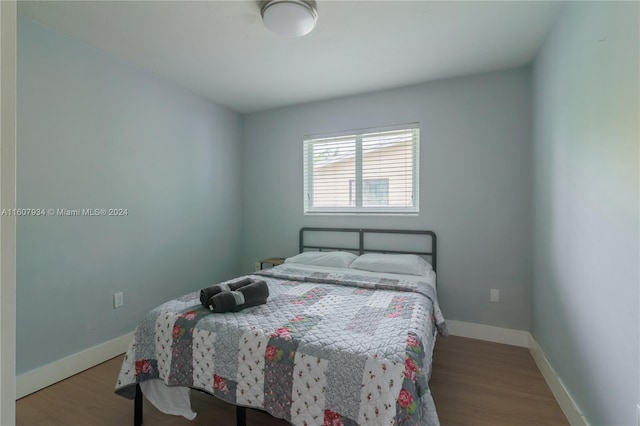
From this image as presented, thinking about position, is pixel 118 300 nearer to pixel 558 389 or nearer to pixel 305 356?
pixel 305 356

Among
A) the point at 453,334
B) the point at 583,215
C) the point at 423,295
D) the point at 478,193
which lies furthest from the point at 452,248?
the point at 583,215

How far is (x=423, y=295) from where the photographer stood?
206 centimetres

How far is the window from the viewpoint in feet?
10.4

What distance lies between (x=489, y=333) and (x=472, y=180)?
1.47 meters

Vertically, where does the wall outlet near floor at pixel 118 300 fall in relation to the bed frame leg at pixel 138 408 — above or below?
above

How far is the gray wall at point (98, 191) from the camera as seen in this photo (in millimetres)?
2047

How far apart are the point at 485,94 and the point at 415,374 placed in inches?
105

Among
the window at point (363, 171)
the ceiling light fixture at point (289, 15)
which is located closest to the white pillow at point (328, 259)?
the window at point (363, 171)

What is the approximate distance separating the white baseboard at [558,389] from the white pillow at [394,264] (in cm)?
102

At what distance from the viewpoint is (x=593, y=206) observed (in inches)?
59.8

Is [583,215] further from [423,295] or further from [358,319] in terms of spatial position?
[358,319]

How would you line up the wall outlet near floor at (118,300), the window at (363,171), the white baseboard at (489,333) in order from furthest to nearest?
the window at (363,171) → the white baseboard at (489,333) → the wall outlet near floor at (118,300)

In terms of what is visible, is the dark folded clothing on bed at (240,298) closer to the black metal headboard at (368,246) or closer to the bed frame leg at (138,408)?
the bed frame leg at (138,408)

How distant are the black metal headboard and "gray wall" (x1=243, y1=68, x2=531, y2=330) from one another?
0.07 m
